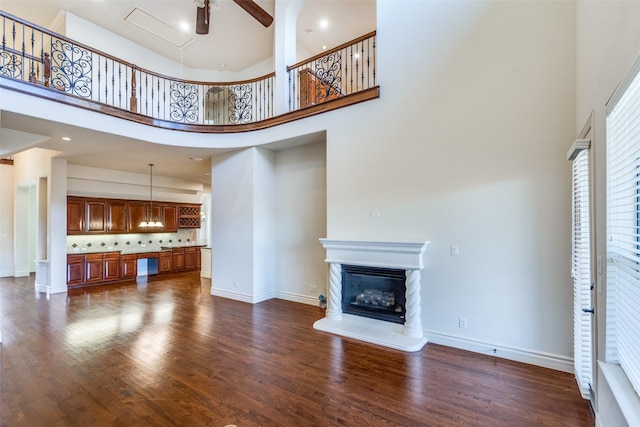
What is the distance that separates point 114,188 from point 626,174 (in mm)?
10107

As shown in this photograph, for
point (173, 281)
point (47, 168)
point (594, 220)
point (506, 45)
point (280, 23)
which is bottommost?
point (173, 281)

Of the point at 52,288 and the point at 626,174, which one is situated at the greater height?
the point at 626,174

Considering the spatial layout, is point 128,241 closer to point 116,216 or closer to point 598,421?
point 116,216

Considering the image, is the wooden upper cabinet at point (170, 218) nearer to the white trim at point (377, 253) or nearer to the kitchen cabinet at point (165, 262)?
the kitchen cabinet at point (165, 262)

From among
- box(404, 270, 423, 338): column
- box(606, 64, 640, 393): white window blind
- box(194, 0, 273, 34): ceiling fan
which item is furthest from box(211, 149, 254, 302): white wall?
box(606, 64, 640, 393): white window blind

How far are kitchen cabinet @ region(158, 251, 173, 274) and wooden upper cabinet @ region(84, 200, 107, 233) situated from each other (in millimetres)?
1645

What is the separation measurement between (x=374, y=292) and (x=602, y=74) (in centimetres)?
334

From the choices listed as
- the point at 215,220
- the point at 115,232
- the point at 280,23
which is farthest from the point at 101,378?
the point at 115,232

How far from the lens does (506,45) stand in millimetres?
3385

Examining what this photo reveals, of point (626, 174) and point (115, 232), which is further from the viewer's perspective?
point (115, 232)

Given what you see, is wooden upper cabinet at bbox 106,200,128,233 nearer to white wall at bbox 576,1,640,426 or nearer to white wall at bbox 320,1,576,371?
white wall at bbox 320,1,576,371

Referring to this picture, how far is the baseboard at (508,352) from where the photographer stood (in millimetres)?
3072

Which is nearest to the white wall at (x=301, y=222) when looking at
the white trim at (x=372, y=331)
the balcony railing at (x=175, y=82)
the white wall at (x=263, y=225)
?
the white wall at (x=263, y=225)

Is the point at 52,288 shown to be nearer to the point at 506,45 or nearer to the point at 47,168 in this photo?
the point at 47,168
